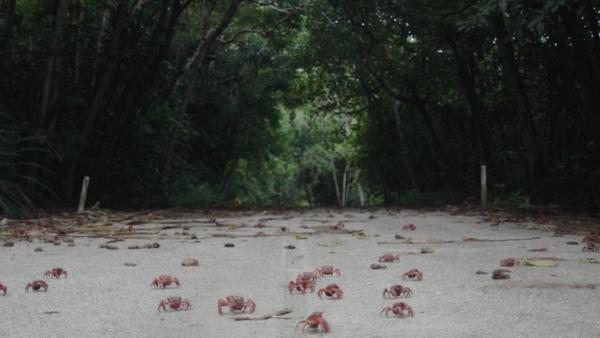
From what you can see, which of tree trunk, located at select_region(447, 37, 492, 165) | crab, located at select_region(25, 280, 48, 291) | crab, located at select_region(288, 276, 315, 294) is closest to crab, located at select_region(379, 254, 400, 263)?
crab, located at select_region(288, 276, 315, 294)

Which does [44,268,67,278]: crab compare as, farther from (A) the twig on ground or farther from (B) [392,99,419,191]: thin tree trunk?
(B) [392,99,419,191]: thin tree trunk

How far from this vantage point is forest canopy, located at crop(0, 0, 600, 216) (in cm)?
1298

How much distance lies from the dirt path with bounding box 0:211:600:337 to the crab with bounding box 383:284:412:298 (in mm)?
54

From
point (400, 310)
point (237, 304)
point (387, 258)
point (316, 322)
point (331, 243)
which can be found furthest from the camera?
point (331, 243)

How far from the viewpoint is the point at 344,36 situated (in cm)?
1923

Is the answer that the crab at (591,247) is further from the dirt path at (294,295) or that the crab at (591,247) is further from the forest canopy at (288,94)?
the forest canopy at (288,94)

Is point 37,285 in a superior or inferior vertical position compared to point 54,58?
inferior

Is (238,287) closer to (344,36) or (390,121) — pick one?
(344,36)

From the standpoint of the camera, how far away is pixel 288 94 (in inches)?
1085

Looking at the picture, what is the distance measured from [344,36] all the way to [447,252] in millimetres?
13142

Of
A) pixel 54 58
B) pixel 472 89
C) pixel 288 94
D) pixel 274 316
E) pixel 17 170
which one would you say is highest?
pixel 288 94

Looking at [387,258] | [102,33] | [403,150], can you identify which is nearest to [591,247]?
[387,258]

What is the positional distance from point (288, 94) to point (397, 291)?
77.4ft

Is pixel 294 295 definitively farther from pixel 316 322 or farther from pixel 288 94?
pixel 288 94
